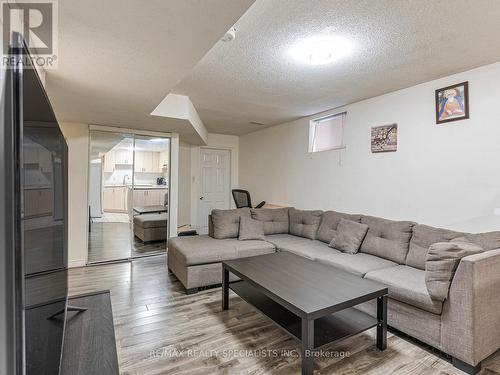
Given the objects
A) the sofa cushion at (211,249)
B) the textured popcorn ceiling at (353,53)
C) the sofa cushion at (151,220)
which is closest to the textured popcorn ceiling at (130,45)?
the textured popcorn ceiling at (353,53)

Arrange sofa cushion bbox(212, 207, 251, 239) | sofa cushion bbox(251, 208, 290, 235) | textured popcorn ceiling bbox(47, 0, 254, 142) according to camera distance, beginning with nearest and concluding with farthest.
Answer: textured popcorn ceiling bbox(47, 0, 254, 142)
sofa cushion bbox(212, 207, 251, 239)
sofa cushion bbox(251, 208, 290, 235)

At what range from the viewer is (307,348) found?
162 cm

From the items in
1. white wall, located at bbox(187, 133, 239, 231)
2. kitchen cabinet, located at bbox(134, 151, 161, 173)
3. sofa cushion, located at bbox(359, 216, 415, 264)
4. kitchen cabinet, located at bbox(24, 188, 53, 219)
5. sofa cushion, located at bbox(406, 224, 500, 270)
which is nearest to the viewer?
kitchen cabinet, located at bbox(24, 188, 53, 219)

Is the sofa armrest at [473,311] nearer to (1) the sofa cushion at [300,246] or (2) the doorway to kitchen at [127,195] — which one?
(1) the sofa cushion at [300,246]

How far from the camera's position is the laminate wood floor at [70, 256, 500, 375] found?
1.81 m

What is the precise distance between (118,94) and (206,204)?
158 inches

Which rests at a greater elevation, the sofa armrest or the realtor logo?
the realtor logo

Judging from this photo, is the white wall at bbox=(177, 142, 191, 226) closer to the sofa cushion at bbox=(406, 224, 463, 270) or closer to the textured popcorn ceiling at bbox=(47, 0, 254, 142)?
the textured popcorn ceiling at bbox=(47, 0, 254, 142)

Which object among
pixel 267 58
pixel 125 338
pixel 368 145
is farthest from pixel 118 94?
pixel 368 145

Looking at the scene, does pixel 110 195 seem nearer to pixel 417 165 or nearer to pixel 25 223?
pixel 25 223

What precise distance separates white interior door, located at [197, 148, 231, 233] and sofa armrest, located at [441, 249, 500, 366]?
5.10 metres

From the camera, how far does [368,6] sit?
170 cm

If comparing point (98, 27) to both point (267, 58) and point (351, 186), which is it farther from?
point (351, 186)

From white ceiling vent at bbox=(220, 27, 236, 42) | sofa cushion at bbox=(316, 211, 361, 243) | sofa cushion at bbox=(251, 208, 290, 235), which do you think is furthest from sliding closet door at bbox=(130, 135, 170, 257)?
white ceiling vent at bbox=(220, 27, 236, 42)
